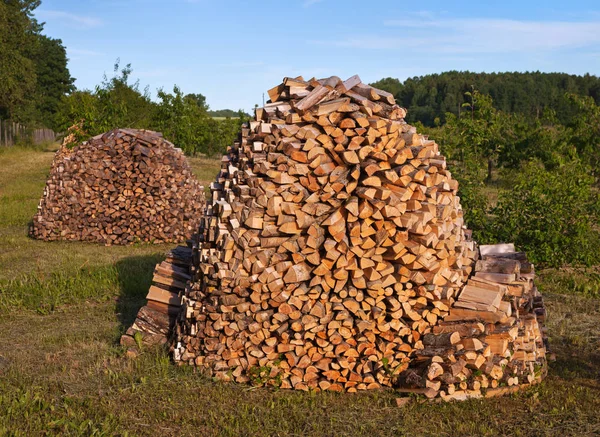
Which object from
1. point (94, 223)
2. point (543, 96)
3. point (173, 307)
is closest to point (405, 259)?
point (173, 307)

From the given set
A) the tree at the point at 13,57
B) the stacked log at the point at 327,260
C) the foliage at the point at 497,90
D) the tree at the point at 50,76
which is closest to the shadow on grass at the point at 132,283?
the stacked log at the point at 327,260

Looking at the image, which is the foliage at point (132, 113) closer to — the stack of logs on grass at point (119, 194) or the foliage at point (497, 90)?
the stack of logs on grass at point (119, 194)

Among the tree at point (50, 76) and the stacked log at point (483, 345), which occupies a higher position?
the tree at point (50, 76)

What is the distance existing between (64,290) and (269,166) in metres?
4.47

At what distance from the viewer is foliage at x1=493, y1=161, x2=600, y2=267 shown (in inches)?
363

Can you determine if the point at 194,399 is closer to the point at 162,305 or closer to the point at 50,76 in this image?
the point at 162,305

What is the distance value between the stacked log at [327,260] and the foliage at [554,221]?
4147 millimetres

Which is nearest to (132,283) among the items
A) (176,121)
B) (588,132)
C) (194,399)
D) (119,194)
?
(194,399)

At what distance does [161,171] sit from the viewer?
12578 mm

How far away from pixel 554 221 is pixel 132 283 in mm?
6312

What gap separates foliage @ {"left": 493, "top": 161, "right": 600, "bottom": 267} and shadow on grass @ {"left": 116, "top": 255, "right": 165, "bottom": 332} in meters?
5.43

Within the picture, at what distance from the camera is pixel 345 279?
18.0ft

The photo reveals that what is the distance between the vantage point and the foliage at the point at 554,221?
9219 millimetres

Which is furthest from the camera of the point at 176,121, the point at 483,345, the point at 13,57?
the point at 13,57
